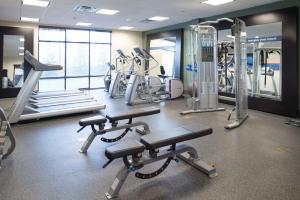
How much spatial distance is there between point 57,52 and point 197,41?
6.53m

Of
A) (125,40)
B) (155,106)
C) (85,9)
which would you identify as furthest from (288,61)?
(125,40)

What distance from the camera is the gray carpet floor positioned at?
7.41 feet

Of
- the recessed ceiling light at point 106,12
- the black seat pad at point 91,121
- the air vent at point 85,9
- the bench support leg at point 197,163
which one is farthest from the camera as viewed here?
the recessed ceiling light at point 106,12

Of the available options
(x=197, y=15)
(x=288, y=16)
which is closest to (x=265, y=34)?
(x=288, y=16)

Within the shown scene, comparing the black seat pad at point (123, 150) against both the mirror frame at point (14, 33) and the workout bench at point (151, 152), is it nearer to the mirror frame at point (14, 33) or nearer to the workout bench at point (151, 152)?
the workout bench at point (151, 152)

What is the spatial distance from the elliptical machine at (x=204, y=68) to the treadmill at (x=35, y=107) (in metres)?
2.36

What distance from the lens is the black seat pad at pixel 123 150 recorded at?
6.83 ft

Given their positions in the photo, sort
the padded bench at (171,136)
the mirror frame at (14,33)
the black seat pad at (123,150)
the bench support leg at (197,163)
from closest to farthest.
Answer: the black seat pad at (123,150) < the padded bench at (171,136) < the bench support leg at (197,163) < the mirror frame at (14,33)

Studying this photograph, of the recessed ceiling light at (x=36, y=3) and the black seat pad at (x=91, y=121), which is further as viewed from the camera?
the recessed ceiling light at (x=36, y=3)

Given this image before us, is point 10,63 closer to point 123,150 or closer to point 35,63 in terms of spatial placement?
point 35,63

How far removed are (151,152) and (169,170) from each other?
1.65 ft

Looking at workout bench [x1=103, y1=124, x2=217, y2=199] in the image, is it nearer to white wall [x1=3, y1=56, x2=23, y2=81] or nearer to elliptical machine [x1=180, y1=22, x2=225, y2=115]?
elliptical machine [x1=180, y1=22, x2=225, y2=115]

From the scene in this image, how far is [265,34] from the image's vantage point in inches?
233

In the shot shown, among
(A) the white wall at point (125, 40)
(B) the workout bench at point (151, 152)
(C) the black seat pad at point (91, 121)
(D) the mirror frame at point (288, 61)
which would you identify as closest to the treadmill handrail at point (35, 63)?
(C) the black seat pad at point (91, 121)
